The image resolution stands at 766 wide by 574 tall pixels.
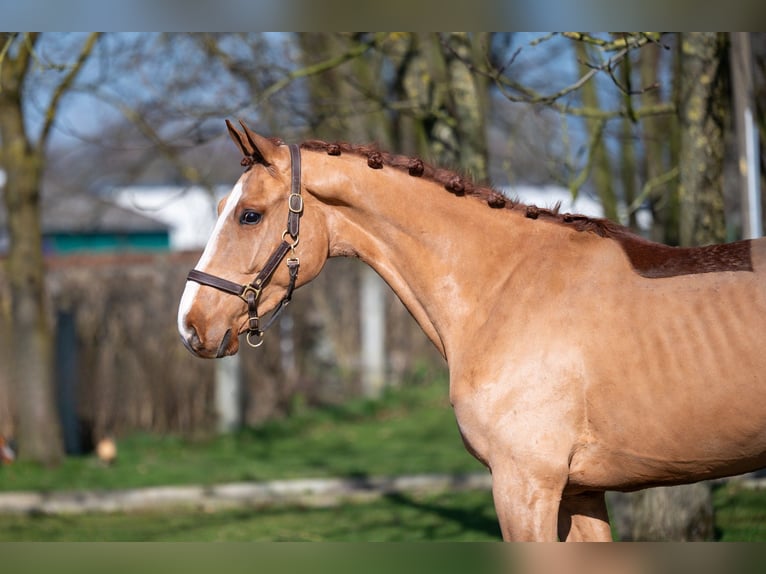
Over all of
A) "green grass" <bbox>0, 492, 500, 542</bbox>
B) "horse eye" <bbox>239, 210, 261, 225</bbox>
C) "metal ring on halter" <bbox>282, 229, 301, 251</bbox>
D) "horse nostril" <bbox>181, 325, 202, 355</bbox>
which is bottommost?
"green grass" <bbox>0, 492, 500, 542</bbox>

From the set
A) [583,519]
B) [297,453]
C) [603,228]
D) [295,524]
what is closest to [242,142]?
[603,228]

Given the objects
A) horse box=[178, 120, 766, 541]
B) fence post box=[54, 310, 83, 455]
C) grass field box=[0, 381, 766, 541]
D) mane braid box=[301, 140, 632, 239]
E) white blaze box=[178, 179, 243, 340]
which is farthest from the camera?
fence post box=[54, 310, 83, 455]

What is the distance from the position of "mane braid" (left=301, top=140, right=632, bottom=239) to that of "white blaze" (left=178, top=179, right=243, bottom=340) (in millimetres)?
398

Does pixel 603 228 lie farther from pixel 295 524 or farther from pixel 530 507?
pixel 295 524

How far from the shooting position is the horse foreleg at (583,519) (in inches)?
152

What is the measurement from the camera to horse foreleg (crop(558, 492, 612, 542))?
386cm

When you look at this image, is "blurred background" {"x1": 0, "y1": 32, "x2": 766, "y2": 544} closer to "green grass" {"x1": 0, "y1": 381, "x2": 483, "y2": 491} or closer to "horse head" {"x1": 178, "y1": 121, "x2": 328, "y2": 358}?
"green grass" {"x1": 0, "y1": 381, "x2": 483, "y2": 491}

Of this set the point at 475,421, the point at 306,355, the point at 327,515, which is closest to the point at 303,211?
the point at 475,421

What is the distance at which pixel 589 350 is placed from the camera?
11.2 ft

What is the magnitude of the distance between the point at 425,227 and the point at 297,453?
8605mm

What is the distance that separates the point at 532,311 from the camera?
357cm

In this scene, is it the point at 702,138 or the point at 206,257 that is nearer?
the point at 206,257

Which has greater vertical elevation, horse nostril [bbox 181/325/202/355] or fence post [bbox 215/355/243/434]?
horse nostril [bbox 181/325/202/355]

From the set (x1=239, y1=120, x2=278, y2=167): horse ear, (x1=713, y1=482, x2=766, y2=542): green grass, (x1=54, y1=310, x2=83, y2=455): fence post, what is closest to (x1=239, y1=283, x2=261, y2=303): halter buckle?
(x1=239, y1=120, x2=278, y2=167): horse ear
